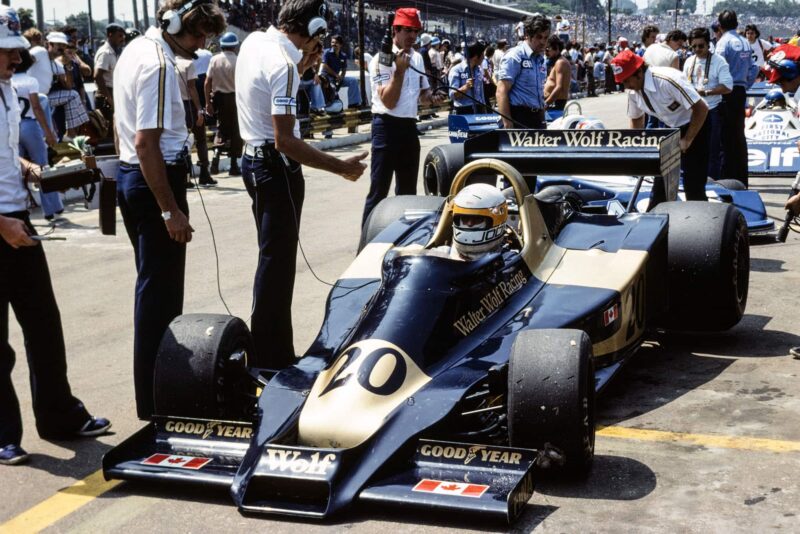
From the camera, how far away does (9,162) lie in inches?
195

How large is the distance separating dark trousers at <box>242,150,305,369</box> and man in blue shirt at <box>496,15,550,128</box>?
15.9 ft

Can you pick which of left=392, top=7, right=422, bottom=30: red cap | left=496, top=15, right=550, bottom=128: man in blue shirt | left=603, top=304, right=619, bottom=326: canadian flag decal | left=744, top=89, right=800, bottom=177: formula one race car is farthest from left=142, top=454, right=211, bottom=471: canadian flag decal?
left=744, top=89, right=800, bottom=177: formula one race car

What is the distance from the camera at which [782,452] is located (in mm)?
4785

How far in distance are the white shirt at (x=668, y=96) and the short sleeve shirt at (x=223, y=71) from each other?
23.6 ft

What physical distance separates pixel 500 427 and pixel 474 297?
27.4 inches

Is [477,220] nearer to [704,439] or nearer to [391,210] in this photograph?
[704,439]

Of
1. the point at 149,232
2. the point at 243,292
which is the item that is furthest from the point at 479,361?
the point at 243,292

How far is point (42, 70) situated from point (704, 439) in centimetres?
977

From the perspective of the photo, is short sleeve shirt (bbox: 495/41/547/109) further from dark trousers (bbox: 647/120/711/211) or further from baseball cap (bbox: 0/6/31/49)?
baseball cap (bbox: 0/6/31/49)

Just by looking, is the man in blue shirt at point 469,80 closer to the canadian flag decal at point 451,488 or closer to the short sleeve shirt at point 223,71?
the short sleeve shirt at point 223,71

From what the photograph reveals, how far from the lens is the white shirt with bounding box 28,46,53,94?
1241cm

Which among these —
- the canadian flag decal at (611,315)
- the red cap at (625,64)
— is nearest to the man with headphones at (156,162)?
the canadian flag decal at (611,315)

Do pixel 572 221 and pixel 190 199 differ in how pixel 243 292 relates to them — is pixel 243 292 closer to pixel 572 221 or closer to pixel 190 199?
pixel 572 221

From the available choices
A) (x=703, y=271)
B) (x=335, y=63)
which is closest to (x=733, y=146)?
(x=703, y=271)
